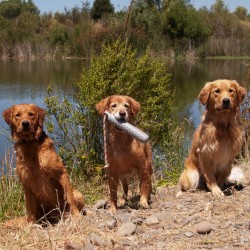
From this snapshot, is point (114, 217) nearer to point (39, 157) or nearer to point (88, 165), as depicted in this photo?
point (39, 157)

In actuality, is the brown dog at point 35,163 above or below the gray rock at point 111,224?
above

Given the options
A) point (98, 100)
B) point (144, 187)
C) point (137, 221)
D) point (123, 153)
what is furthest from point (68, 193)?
point (98, 100)

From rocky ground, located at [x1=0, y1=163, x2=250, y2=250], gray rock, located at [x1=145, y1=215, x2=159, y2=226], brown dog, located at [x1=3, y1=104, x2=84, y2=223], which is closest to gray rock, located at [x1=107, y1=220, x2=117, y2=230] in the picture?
rocky ground, located at [x1=0, y1=163, x2=250, y2=250]

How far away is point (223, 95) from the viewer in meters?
5.36

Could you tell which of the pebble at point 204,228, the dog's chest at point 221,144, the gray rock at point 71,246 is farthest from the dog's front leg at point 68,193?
the dog's chest at point 221,144

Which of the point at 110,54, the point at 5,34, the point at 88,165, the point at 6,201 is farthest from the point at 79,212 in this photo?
the point at 5,34

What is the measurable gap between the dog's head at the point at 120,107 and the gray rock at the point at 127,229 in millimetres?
1372

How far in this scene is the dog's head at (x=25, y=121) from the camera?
5090mm

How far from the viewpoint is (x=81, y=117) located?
8.26 metres

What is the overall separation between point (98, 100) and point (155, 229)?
4140mm

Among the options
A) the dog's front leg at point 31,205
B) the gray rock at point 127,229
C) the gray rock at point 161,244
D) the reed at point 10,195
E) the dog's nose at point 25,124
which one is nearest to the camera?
the gray rock at point 161,244

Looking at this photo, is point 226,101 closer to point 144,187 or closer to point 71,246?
point 144,187

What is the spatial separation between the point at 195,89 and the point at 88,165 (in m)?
13.8

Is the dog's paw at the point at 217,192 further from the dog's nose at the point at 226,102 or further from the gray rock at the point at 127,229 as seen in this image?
the gray rock at the point at 127,229
